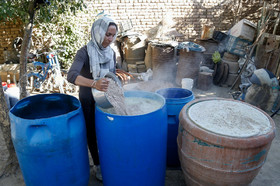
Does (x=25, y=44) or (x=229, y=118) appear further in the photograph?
(x=25, y=44)

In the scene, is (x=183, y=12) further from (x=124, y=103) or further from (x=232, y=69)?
(x=124, y=103)

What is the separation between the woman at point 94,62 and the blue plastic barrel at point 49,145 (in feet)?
0.68

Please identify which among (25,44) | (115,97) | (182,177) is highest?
(25,44)

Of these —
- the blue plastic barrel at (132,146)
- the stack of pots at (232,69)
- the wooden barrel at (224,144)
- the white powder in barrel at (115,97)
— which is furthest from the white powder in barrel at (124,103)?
the stack of pots at (232,69)

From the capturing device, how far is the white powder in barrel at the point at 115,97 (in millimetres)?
1676

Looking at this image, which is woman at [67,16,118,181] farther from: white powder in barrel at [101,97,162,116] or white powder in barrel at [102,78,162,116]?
white powder in barrel at [101,97,162,116]

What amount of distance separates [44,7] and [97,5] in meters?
4.98

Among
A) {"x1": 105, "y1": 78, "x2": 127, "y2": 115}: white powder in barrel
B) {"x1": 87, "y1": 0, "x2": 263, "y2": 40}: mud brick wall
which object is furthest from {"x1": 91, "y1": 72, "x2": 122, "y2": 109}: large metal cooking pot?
{"x1": 87, "y1": 0, "x2": 263, "y2": 40}: mud brick wall

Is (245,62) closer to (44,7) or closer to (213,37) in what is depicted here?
(213,37)

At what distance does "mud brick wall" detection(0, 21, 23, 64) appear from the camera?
6.57 meters

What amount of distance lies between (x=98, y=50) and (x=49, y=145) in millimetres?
968

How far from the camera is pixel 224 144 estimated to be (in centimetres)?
143

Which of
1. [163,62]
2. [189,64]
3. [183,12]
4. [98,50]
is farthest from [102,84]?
[183,12]

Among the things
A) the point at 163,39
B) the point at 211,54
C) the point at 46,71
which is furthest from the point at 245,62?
the point at 46,71
